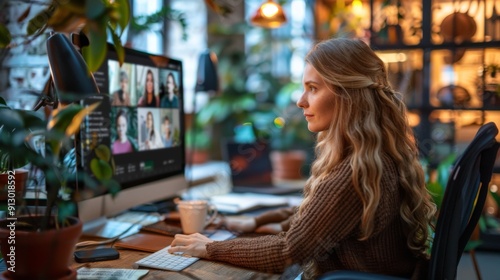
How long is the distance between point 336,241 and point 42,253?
2.17 ft

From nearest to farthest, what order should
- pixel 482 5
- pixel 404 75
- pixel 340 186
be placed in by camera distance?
pixel 340 186, pixel 482 5, pixel 404 75

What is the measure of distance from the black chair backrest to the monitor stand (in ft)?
3.20

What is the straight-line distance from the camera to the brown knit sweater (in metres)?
1.31

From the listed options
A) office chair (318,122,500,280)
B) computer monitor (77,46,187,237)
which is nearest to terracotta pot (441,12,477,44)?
computer monitor (77,46,187,237)

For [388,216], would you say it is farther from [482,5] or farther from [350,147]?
[482,5]

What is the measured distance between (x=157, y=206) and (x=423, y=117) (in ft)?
6.93

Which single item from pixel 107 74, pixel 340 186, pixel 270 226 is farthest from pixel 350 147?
pixel 107 74

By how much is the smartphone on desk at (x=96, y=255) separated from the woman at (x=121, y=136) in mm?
393

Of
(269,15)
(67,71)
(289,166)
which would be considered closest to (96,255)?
(67,71)

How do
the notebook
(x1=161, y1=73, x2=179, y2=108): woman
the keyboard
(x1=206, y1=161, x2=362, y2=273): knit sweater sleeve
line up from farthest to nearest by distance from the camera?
the notebook
(x1=161, y1=73, x2=179, y2=108): woman
the keyboard
(x1=206, y1=161, x2=362, y2=273): knit sweater sleeve

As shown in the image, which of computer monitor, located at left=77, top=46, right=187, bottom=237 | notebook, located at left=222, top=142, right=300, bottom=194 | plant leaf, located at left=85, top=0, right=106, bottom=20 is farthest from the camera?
notebook, located at left=222, top=142, right=300, bottom=194

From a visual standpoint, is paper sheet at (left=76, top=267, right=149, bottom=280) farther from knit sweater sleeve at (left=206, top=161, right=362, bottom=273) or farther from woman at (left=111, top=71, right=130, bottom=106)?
woman at (left=111, top=71, right=130, bottom=106)

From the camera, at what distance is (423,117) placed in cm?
364

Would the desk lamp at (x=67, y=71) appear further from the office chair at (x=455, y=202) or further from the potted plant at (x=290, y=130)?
the potted plant at (x=290, y=130)
